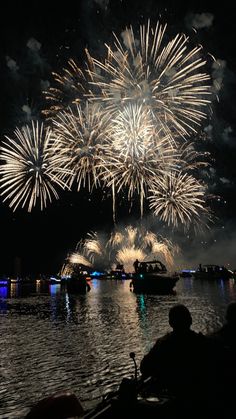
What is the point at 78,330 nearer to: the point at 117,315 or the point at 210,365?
the point at 117,315

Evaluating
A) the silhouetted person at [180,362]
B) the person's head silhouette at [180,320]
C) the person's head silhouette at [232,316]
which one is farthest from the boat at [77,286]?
the person's head silhouette at [180,320]

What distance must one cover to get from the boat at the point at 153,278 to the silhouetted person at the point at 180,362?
47.3 m

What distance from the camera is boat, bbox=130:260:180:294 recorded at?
52.6 meters

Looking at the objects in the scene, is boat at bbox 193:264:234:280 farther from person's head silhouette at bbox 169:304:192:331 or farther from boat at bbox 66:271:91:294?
person's head silhouette at bbox 169:304:192:331

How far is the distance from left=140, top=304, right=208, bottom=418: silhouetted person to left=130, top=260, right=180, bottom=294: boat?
47.3m

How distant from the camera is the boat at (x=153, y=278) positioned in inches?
2070

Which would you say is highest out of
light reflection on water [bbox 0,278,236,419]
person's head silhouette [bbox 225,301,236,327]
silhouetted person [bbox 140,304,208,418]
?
person's head silhouette [bbox 225,301,236,327]

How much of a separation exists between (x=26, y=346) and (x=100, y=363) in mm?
5462

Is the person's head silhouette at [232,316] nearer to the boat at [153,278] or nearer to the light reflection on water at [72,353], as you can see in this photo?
the light reflection on water at [72,353]

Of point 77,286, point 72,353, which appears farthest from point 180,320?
point 77,286

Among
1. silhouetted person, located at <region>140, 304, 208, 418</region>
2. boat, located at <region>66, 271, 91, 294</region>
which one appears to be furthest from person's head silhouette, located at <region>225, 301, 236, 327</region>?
boat, located at <region>66, 271, 91, 294</region>

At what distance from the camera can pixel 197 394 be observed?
5.43m

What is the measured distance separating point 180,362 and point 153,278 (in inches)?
1918

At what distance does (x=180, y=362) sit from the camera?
18.8 ft
